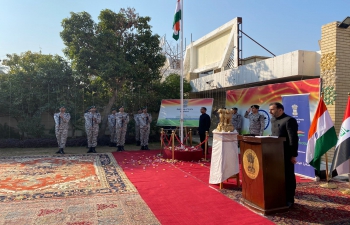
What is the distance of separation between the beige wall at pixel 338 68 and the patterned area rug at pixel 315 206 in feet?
6.64

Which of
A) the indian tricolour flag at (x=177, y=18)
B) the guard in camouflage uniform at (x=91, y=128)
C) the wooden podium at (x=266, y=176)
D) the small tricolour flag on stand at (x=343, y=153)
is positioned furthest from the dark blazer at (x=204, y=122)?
the wooden podium at (x=266, y=176)

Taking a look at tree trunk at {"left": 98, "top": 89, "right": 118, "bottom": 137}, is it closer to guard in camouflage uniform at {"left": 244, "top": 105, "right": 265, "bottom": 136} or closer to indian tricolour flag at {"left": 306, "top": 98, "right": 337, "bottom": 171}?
guard in camouflage uniform at {"left": 244, "top": 105, "right": 265, "bottom": 136}

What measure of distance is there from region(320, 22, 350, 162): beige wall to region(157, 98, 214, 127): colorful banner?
15.9 ft

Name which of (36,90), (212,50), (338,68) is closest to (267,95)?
(338,68)

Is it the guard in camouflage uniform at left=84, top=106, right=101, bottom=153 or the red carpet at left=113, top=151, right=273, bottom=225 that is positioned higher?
the guard in camouflage uniform at left=84, top=106, right=101, bottom=153

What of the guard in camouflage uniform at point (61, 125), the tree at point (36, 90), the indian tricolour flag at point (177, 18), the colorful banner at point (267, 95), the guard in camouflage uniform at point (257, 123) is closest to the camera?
the colorful banner at point (267, 95)

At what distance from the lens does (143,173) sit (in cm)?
599

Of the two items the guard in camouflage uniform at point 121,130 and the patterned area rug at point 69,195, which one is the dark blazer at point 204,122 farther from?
the guard in camouflage uniform at point 121,130

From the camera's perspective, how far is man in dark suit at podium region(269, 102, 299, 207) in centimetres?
380

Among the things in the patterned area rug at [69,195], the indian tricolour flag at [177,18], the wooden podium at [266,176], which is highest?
the indian tricolour flag at [177,18]

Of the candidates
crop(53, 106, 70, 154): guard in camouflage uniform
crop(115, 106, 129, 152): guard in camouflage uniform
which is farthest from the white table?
crop(53, 106, 70, 154): guard in camouflage uniform

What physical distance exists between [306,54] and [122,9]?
8.43 meters

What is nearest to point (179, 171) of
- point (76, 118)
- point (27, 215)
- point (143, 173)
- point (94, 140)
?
point (143, 173)

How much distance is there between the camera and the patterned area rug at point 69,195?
11.2 feet
